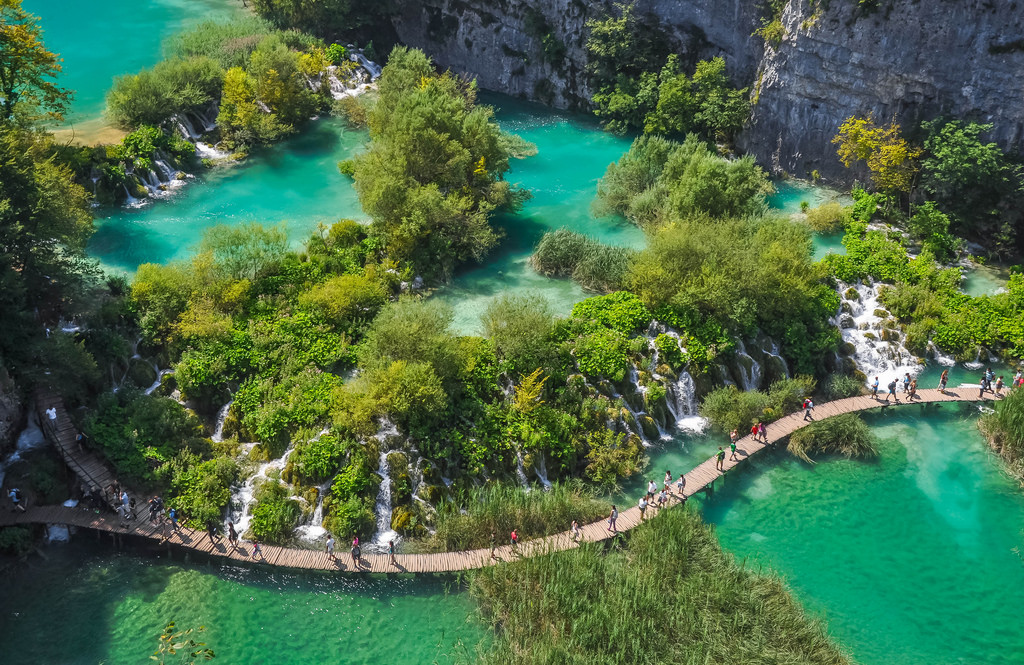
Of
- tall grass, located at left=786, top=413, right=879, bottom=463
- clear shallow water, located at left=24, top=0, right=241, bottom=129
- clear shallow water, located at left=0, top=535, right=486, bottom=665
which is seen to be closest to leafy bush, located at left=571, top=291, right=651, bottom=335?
tall grass, located at left=786, top=413, right=879, bottom=463

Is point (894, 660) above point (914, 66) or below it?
below

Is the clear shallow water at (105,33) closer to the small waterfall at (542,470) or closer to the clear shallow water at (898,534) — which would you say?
the small waterfall at (542,470)

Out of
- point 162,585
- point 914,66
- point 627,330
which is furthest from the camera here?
point 914,66

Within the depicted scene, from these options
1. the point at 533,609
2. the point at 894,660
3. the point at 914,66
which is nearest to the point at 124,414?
the point at 533,609

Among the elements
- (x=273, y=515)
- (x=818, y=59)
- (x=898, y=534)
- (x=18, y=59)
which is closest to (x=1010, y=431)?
(x=898, y=534)

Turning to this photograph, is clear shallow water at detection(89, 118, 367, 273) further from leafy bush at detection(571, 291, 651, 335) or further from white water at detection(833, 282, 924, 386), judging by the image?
white water at detection(833, 282, 924, 386)

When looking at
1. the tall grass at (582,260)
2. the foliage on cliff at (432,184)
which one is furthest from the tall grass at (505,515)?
the foliage on cliff at (432,184)

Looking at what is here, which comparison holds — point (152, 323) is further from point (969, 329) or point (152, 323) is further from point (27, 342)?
point (969, 329)
